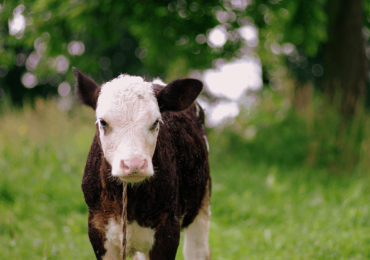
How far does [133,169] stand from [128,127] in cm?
28

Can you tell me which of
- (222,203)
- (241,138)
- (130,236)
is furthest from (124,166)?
(241,138)

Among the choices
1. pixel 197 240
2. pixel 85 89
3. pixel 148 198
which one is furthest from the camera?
pixel 197 240

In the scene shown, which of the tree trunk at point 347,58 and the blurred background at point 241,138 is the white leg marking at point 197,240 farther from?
the tree trunk at point 347,58

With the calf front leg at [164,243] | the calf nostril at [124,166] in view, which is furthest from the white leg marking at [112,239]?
the calf nostril at [124,166]

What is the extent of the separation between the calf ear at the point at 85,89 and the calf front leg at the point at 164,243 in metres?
0.92

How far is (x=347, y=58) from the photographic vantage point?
26.4 ft

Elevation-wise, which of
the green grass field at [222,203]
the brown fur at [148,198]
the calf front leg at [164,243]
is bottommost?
the green grass field at [222,203]

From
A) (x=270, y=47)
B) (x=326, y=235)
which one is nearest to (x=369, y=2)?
(x=270, y=47)

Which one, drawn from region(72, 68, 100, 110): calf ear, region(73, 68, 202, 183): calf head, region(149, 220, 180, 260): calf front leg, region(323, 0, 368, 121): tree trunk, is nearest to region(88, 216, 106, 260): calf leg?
region(149, 220, 180, 260): calf front leg

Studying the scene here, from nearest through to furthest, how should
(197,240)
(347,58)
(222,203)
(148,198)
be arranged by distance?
(148,198) → (197,240) → (222,203) → (347,58)

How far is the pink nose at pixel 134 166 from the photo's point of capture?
173cm

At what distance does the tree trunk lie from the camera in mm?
7891

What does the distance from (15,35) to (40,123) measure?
1.95m

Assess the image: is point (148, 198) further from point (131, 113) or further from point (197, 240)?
point (197, 240)
